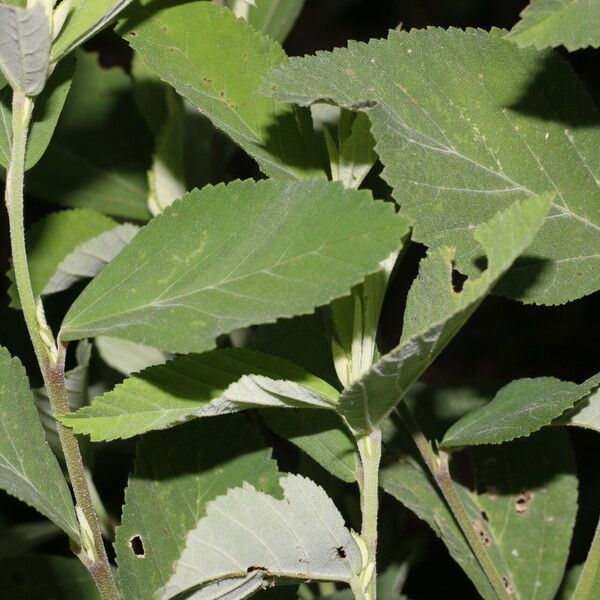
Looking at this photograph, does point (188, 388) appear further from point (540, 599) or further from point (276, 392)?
point (540, 599)

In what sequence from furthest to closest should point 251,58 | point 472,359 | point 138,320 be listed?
point 472,359
point 251,58
point 138,320

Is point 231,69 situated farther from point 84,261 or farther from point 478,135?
point 84,261

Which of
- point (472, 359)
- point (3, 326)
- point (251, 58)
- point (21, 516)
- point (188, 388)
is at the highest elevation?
point (251, 58)

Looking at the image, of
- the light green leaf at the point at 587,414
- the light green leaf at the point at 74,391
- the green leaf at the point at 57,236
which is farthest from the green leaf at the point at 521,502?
the green leaf at the point at 57,236

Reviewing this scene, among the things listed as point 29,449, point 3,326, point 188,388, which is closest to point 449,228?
point 188,388

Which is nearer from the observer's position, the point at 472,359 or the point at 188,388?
the point at 188,388

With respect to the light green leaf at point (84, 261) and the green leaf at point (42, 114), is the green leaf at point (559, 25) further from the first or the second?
the light green leaf at point (84, 261)

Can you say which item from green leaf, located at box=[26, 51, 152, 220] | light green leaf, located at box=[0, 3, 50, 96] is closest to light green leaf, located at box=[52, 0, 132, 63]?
light green leaf, located at box=[0, 3, 50, 96]
